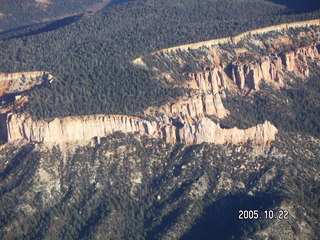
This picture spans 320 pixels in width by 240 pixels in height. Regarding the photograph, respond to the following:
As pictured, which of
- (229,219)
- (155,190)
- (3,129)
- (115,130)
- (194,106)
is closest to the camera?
(229,219)

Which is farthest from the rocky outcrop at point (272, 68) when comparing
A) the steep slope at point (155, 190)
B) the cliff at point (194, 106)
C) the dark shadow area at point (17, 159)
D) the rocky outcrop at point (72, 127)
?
the dark shadow area at point (17, 159)

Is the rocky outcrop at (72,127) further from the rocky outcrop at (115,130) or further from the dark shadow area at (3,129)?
the dark shadow area at (3,129)

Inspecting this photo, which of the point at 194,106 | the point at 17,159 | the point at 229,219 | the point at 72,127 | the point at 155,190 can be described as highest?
the point at 194,106

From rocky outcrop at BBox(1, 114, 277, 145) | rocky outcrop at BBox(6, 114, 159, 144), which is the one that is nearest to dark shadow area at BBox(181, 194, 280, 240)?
rocky outcrop at BBox(1, 114, 277, 145)

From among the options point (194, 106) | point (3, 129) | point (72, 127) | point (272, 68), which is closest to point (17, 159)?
point (3, 129)

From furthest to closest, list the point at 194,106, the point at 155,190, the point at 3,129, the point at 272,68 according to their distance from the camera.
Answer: the point at 272,68 < the point at 194,106 < the point at 3,129 < the point at 155,190

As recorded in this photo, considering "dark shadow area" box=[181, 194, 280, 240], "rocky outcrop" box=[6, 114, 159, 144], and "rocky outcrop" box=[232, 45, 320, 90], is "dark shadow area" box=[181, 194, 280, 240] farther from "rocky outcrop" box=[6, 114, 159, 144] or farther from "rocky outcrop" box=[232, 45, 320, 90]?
"rocky outcrop" box=[232, 45, 320, 90]

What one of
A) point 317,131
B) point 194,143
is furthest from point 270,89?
point 194,143

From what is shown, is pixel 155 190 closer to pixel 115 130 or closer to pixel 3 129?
pixel 115 130
